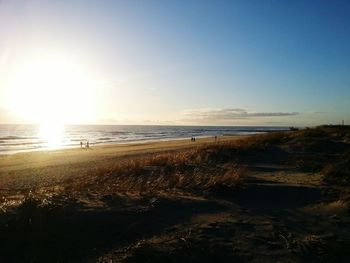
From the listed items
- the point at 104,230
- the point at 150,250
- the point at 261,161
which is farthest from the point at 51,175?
the point at 150,250

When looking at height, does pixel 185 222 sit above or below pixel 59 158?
above

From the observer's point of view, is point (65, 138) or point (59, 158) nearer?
point (59, 158)

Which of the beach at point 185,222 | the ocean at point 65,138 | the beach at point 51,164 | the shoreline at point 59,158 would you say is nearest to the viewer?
the beach at point 185,222

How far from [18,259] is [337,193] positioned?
297 inches

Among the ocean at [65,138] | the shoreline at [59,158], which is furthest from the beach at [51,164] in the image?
the ocean at [65,138]

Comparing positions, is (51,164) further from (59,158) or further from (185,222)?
(185,222)

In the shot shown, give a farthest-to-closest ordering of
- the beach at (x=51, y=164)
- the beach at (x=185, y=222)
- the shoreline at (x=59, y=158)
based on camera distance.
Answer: the shoreline at (x=59, y=158)
the beach at (x=51, y=164)
the beach at (x=185, y=222)

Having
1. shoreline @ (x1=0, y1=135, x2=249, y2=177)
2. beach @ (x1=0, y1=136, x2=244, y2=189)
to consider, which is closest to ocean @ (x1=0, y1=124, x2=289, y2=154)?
shoreline @ (x1=0, y1=135, x2=249, y2=177)

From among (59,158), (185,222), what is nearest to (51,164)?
(59,158)

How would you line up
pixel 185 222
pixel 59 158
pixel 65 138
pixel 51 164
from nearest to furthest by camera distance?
pixel 185 222, pixel 51 164, pixel 59 158, pixel 65 138

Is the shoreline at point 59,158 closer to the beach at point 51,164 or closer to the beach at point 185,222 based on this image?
the beach at point 51,164

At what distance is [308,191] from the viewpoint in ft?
31.6

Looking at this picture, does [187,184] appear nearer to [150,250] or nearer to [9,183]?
[150,250]

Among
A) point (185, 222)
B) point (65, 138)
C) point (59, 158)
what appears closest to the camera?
point (185, 222)
